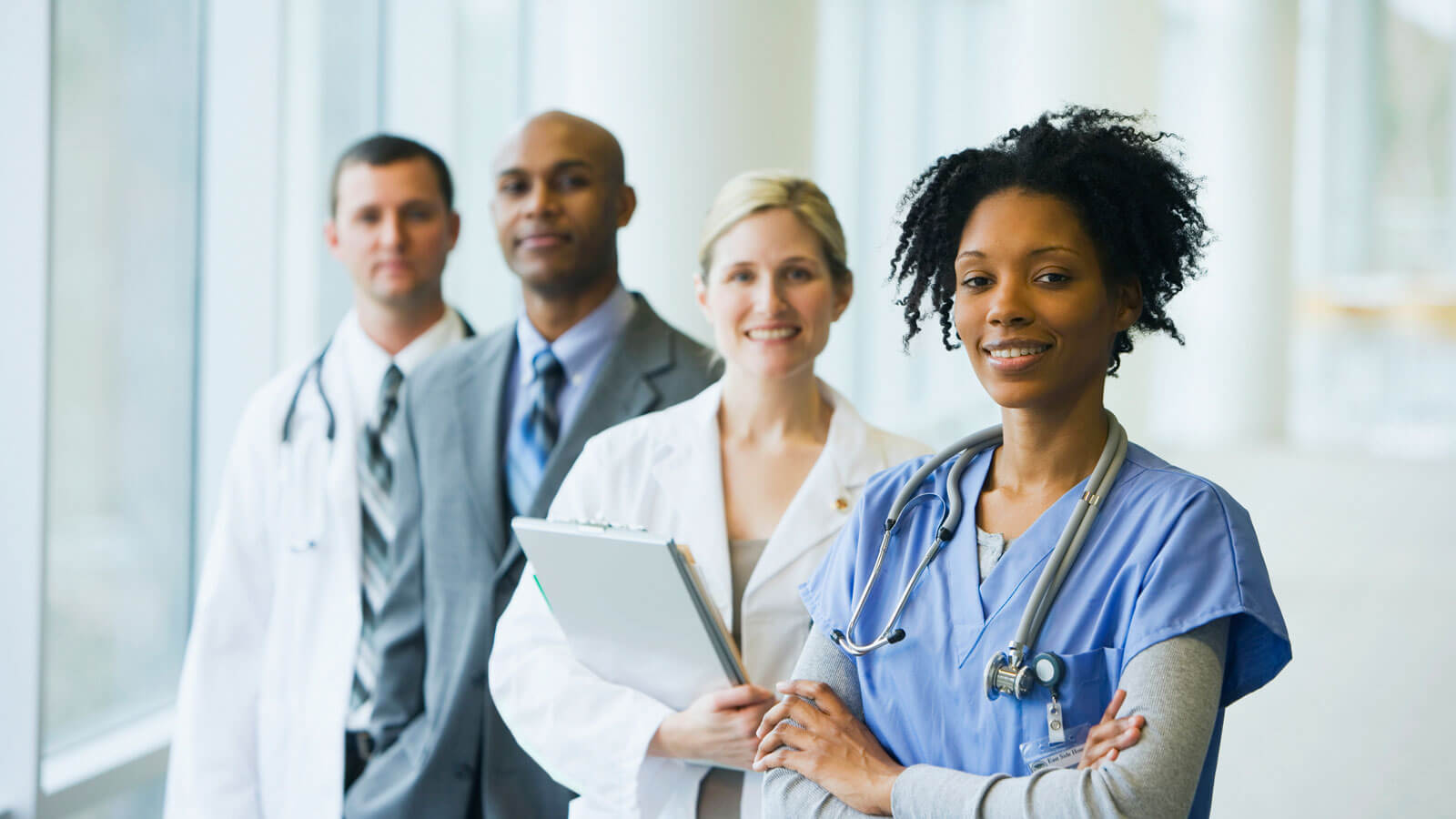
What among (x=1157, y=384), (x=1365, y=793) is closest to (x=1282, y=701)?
(x=1365, y=793)

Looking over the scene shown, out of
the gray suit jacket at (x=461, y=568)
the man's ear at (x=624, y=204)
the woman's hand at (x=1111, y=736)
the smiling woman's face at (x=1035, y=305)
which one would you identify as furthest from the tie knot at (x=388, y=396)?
the woman's hand at (x=1111, y=736)

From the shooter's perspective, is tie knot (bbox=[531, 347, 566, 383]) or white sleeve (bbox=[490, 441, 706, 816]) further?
tie knot (bbox=[531, 347, 566, 383])

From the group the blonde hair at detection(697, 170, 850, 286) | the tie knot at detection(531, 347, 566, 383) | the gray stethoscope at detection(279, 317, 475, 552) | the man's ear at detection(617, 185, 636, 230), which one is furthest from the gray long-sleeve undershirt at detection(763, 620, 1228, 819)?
the gray stethoscope at detection(279, 317, 475, 552)

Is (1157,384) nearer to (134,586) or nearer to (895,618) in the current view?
(134,586)

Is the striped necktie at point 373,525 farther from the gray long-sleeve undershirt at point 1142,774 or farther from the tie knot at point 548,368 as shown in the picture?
the gray long-sleeve undershirt at point 1142,774

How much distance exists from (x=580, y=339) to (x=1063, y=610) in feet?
3.74

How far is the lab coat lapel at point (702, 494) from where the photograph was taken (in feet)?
6.06

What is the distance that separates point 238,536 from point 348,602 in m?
0.25

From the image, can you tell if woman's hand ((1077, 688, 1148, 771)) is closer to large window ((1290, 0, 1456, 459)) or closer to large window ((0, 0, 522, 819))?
large window ((0, 0, 522, 819))

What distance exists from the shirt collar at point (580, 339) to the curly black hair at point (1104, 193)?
840mm

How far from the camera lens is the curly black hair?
1382mm

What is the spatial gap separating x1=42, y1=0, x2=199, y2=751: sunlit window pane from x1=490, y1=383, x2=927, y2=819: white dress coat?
141cm

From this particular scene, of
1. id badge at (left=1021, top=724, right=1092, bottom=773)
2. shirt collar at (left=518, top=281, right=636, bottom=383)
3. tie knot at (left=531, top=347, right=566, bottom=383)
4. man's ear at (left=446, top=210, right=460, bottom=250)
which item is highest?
man's ear at (left=446, top=210, right=460, bottom=250)

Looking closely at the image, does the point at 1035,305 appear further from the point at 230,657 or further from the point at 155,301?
the point at 155,301
